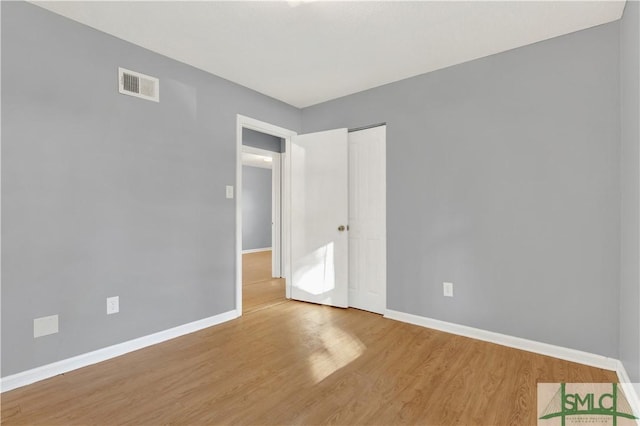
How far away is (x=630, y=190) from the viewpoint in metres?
1.96

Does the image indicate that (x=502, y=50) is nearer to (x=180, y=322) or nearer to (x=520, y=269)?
(x=520, y=269)

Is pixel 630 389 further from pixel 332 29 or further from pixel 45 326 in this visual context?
pixel 45 326

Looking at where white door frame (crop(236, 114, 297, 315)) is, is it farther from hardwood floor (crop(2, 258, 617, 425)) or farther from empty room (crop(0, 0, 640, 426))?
hardwood floor (crop(2, 258, 617, 425))

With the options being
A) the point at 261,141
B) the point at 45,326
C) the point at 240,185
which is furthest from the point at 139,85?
the point at 261,141

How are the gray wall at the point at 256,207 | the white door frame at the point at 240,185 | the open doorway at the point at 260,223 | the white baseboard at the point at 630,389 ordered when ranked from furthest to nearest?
the gray wall at the point at 256,207 < the open doorway at the point at 260,223 < the white door frame at the point at 240,185 < the white baseboard at the point at 630,389

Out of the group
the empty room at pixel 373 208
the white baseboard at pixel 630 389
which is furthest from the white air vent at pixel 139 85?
the white baseboard at pixel 630 389

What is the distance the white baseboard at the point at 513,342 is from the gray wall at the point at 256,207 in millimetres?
6269

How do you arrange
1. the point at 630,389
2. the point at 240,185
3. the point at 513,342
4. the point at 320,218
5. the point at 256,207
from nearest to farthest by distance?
1. the point at 630,389
2. the point at 513,342
3. the point at 240,185
4. the point at 320,218
5. the point at 256,207

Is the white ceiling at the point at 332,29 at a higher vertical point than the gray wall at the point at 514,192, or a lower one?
higher

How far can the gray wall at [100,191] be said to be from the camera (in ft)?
6.73

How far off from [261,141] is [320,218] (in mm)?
1956

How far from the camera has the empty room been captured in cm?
197

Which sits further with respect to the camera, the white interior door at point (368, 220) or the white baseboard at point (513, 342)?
the white interior door at point (368, 220)

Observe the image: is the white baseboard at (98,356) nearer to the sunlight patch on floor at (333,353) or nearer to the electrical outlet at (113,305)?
the electrical outlet at (113,305)
